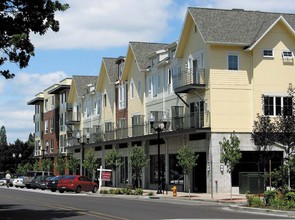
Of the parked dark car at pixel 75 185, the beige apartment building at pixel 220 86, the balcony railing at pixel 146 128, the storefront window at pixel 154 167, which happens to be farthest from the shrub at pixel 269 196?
the storefront window at pixel 154 167

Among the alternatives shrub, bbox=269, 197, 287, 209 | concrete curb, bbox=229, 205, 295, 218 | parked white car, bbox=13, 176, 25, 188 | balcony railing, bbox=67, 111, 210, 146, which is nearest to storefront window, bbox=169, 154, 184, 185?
balcony railing, bbox=67, 111, 210, 146

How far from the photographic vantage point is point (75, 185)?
4725cm

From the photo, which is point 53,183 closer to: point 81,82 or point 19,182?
point 19,182

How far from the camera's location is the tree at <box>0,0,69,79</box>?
1919cm

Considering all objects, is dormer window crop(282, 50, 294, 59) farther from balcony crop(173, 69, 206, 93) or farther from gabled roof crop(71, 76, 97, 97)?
gabled roof crop(71, 76, 97, 97)

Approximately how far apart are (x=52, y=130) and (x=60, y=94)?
5.89 meters

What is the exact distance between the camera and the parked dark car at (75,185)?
47.2m

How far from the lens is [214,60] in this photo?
41.9m

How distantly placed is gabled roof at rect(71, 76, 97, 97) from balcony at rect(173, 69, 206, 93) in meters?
32.2

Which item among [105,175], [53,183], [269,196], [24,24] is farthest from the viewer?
[105,175]

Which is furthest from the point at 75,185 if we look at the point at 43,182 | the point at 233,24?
the point at 233,24

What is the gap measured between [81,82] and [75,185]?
32.3m

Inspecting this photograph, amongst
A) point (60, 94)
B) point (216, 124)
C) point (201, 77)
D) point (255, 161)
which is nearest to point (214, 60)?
point (201, 77)

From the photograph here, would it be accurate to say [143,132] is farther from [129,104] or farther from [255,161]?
[255,161]
